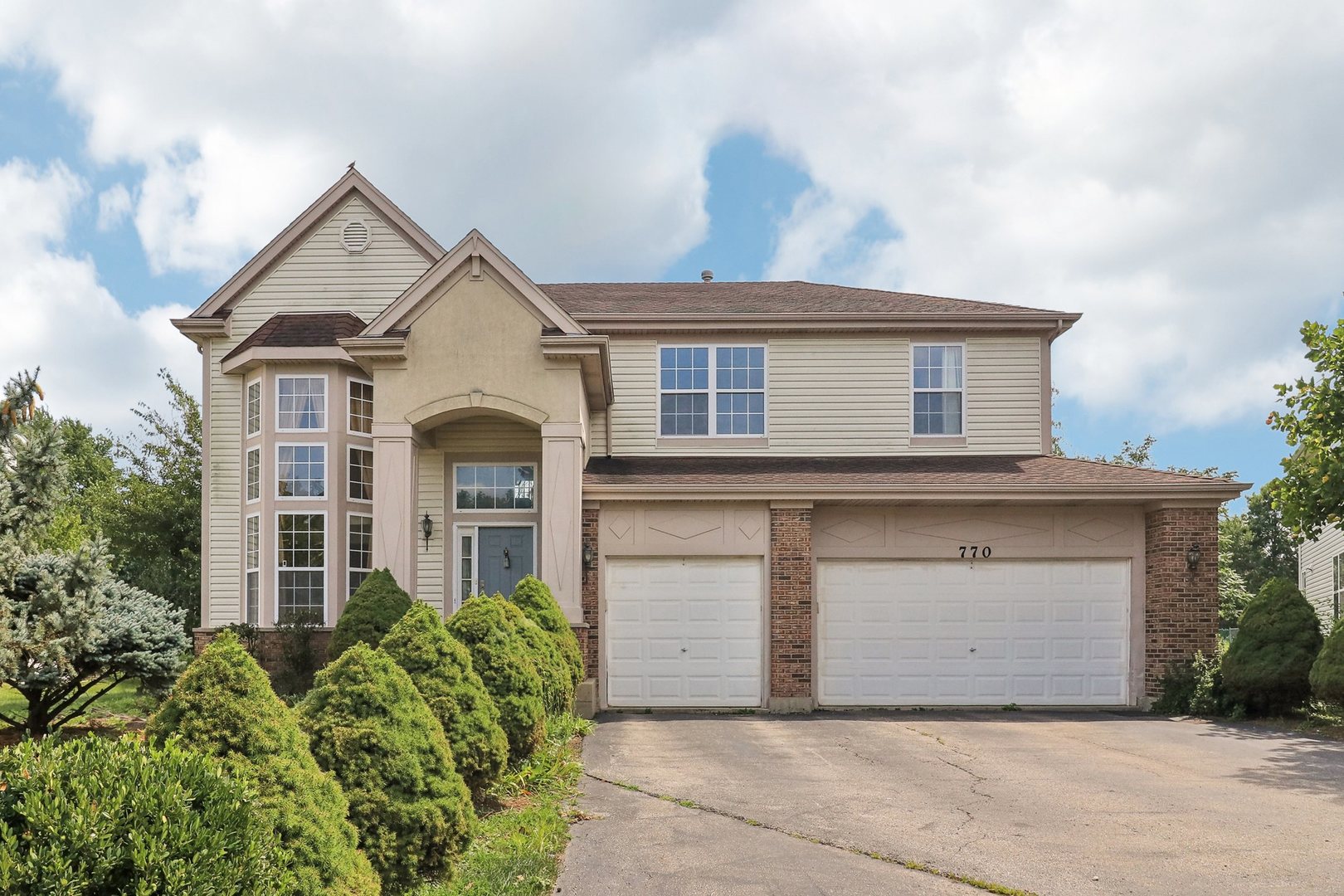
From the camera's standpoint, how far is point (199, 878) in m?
4.01

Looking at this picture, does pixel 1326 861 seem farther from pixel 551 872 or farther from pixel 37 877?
pixel 37 877

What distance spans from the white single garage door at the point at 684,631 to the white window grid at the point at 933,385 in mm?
4581

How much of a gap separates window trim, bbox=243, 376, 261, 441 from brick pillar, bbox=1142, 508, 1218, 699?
14.6 metres

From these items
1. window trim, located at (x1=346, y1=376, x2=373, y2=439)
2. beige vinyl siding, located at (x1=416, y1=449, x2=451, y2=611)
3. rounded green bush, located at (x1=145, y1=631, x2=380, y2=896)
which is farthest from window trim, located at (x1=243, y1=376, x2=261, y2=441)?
rounded green bush, located at (x1=145, y1=631, x2=380, y2=896)

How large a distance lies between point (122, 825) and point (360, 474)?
1530cm

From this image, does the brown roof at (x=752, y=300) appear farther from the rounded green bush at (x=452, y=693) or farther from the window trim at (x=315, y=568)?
the rounded green bush at (x=452, y=693)

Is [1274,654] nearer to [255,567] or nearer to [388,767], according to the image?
[388,767]

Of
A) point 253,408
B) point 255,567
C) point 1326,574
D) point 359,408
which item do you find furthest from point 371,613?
point 1326,574

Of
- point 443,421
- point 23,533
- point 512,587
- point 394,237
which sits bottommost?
point 512,587

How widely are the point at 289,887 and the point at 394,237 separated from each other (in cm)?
1647

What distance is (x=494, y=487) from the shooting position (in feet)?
61.5

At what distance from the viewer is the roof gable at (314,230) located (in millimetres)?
19641

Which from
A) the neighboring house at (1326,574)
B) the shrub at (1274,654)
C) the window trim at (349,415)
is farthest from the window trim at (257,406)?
the neighboring house at (1326,574)

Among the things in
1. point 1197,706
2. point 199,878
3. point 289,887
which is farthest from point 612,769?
point 1197,706
